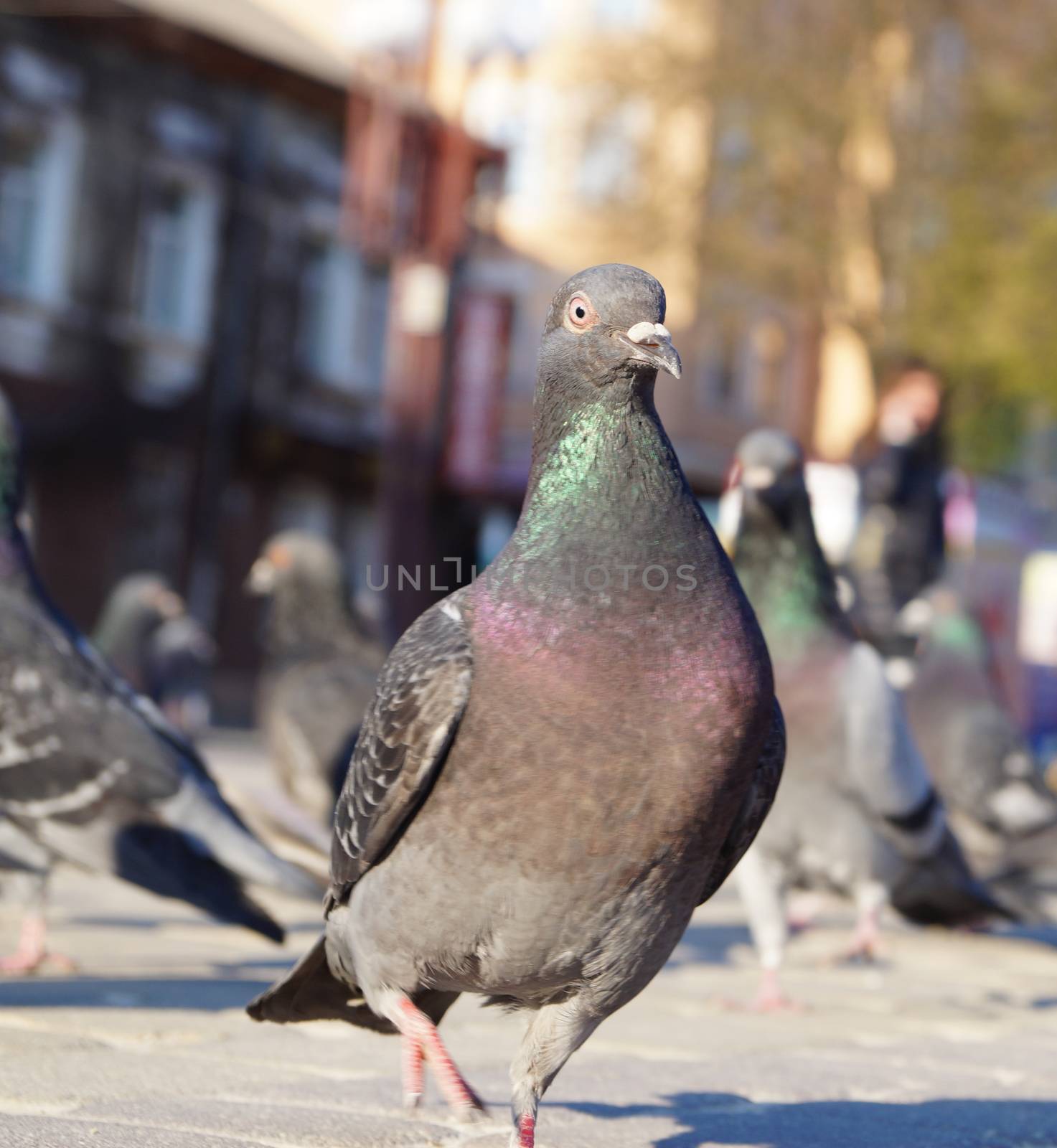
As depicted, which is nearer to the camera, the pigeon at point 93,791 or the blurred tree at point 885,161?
the pigeon at point 93,791

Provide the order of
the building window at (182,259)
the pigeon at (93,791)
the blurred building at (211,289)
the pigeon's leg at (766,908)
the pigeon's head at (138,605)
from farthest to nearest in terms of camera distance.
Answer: the building window at (182,259) < the blurred building at (211,289) < the pigeon's head at (138,605) < the pigeon's leg at (766,908) < the pigeon at (93,791)

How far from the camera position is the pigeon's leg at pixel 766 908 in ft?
15.7

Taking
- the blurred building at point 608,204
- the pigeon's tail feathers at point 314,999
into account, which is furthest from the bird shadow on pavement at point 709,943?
the blurred building at point 608,204

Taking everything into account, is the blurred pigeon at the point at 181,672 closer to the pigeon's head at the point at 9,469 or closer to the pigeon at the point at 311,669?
the pigeon at the point at 311,669

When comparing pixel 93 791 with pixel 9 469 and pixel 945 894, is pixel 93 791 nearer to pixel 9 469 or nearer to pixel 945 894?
pixel 9 469

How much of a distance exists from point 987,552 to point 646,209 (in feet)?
22.3

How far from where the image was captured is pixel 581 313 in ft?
9.43

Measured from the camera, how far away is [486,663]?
2.69 metres

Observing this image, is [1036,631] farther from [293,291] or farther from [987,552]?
[293,291]

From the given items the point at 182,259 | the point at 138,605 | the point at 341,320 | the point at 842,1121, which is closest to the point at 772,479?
the point at 842,1121

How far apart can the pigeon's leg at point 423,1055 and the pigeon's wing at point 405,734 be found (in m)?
0.22

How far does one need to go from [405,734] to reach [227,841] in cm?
164

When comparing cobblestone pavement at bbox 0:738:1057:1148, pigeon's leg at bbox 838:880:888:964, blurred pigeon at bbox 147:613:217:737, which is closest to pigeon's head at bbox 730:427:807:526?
pigeon's leg at bbox 838:880:888:964

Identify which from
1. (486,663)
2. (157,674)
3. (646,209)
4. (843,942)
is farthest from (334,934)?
(646,209)
